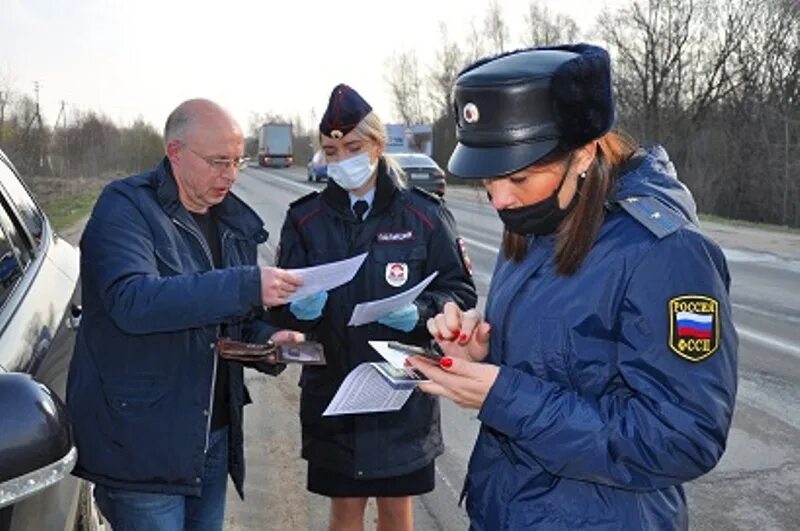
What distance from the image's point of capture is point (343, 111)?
9.77 ft

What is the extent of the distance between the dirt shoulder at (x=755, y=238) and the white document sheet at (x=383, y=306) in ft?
33.0

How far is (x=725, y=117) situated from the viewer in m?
36.8

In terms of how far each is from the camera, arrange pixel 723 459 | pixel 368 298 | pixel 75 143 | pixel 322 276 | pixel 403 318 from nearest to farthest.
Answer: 1. pixel 322 276
2. pixel 403 318
3. pixel 368 298
4. pixel 723 459
5. pixel 75 143

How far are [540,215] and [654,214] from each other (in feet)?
0.81

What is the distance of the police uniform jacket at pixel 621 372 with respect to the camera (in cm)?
155

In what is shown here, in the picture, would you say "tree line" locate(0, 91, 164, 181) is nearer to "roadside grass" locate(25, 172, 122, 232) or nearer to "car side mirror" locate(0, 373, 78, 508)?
"roadside grass" locate(25, 172, 122, 232)

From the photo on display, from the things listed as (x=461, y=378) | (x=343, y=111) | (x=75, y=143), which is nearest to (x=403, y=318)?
(x=343, y=111)

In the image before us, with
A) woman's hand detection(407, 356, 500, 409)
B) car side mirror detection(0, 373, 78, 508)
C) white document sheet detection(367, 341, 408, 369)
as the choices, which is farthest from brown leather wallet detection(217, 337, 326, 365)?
car side mirror detection(0, 373, 78, 508)

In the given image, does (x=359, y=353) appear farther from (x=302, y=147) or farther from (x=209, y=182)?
(x=302, y=147)

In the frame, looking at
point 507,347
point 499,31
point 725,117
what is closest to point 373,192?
point 507,347

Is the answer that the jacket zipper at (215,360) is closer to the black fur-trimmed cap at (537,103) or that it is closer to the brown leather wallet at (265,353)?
the brown leather wallet at (265,353)

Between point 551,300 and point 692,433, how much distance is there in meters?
0.38

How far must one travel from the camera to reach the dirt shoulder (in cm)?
1414

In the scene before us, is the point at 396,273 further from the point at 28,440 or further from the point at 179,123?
the point at 28,440
